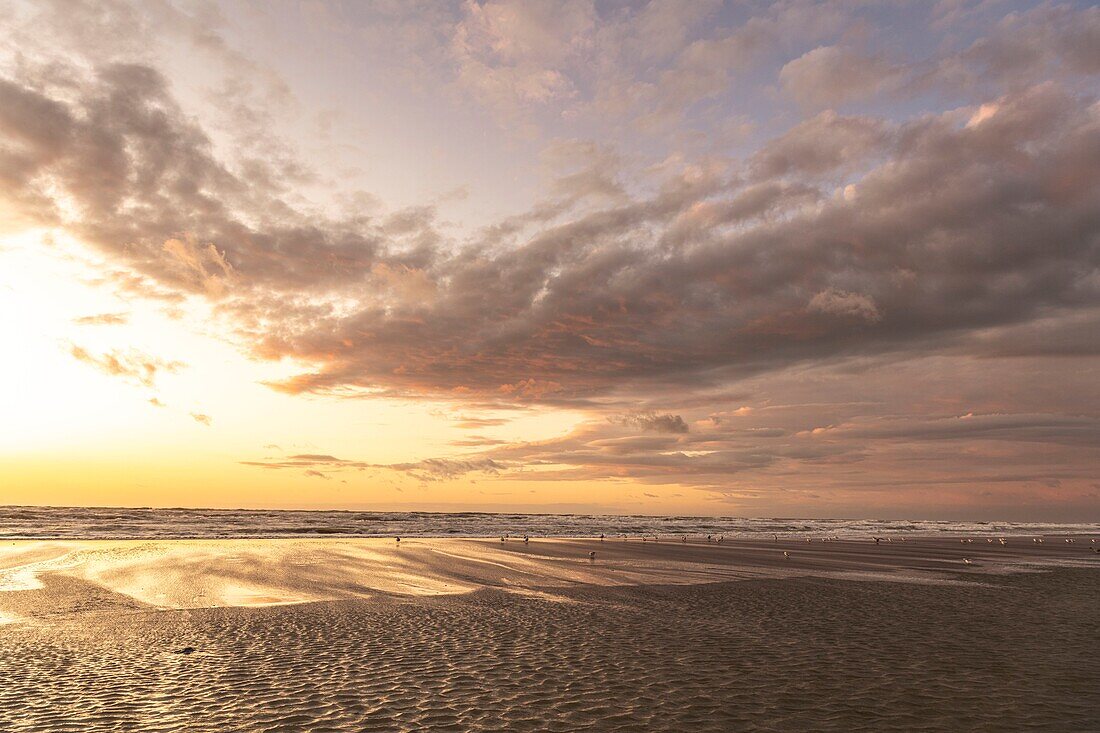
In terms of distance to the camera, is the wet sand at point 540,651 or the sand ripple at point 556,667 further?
the wet sand at point 540,651

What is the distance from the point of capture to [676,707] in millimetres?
13180

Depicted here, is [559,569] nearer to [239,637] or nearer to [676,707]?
[239,637]

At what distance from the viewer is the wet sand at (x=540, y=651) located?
41.9 feet

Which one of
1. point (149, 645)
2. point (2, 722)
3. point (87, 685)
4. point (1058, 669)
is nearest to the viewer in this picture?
point (2, 722)

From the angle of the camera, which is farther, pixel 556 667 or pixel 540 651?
pixel 540 651

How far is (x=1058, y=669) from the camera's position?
16.3 metres

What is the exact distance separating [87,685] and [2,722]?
2607 millimetres

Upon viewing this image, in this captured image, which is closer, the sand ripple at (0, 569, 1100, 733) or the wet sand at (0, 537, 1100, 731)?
the sand ripple at (0, 569, 1100, 733)

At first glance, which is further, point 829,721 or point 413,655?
point 413,655

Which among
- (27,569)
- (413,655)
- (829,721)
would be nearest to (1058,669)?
(829,721)

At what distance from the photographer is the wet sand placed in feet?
41.9

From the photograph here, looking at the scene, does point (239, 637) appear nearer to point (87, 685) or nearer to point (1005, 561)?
point (87, 685)

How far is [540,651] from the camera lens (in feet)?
59.2

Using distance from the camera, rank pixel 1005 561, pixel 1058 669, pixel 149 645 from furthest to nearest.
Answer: pixel 1005 561
pixel 149 645
pixel 1058 669
